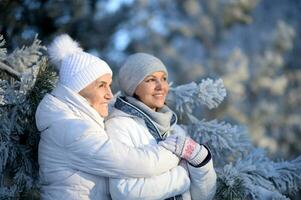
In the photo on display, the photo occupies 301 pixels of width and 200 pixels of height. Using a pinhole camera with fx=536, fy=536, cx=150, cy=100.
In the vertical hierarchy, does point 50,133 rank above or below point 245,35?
below

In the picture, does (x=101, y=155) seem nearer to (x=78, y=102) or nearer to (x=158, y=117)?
(x=78, y=102)

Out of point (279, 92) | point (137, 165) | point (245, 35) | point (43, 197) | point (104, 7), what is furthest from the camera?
point (245, 35)

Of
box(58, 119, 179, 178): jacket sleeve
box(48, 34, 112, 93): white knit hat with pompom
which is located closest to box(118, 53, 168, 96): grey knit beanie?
box(48, 34, 112, 93): white knit hat with pompom

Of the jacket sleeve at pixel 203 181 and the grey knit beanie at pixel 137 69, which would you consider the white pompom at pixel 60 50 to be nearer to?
the grey knit beanie at pixel 137 69

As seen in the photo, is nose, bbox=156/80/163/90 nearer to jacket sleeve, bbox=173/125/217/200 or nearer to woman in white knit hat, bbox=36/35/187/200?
woman in white knit hat, bbox=36/35/187/200

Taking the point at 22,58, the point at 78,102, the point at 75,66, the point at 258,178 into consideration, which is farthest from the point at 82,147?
the point at 258,178

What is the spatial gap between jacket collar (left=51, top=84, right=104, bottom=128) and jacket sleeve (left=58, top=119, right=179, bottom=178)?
8 cm

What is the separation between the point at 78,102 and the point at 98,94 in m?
0.10

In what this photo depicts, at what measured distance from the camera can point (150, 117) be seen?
7.50ft

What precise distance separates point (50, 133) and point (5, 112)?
0.31 m

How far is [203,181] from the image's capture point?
2.12 meters

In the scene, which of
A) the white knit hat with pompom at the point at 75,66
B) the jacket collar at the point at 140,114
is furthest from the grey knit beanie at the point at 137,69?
the white knit hat with pompom at the point at 75,66

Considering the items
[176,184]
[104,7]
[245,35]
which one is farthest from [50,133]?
[245,35]

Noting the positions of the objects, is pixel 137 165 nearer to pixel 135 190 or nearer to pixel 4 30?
pixel 135 190
